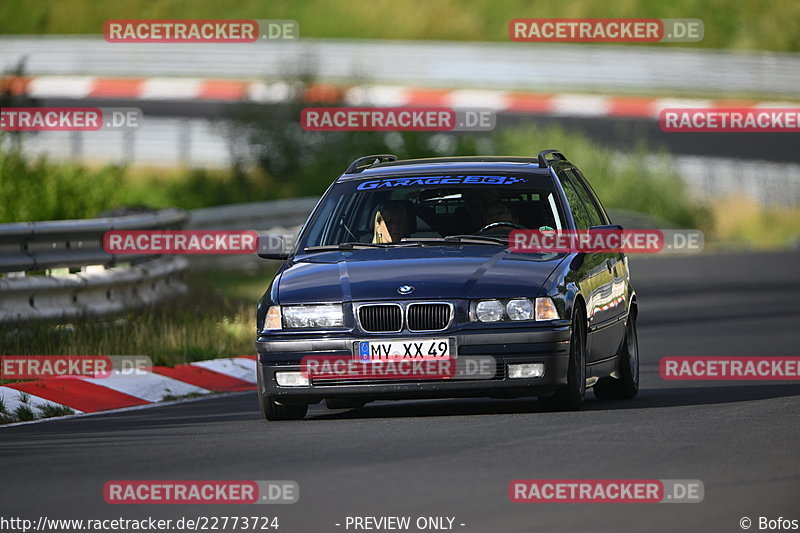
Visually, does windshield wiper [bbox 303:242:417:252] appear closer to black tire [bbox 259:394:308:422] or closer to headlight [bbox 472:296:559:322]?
black tire [bbox 259:394:308:422]

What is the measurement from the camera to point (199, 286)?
22109mm

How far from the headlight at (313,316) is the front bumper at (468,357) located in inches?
3.8

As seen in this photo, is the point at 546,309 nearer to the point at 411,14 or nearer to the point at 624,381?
the point at 624,381

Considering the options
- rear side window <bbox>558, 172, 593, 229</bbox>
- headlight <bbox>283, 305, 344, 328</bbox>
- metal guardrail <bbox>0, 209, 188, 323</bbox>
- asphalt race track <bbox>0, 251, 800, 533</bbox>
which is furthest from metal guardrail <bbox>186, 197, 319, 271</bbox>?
headlight <bbox>283, 305, 344, 328</bbox>

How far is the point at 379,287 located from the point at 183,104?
37.5 m

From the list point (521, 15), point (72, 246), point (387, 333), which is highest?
point (521, 15)

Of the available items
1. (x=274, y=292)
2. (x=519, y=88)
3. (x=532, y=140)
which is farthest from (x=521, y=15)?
(x=274, y=292)

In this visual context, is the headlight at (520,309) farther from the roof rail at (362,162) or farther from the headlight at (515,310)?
the roof rail at (362,162)

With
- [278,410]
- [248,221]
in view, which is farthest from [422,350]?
[248,221]

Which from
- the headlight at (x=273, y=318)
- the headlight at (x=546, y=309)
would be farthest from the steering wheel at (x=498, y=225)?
the headlight at (x=273, y=318)

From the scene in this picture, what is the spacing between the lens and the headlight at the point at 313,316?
11.1 m

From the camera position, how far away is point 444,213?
12453mm

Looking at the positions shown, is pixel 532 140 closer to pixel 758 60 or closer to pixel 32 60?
pixel 758 60

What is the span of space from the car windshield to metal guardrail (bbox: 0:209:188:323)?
3128 mm
